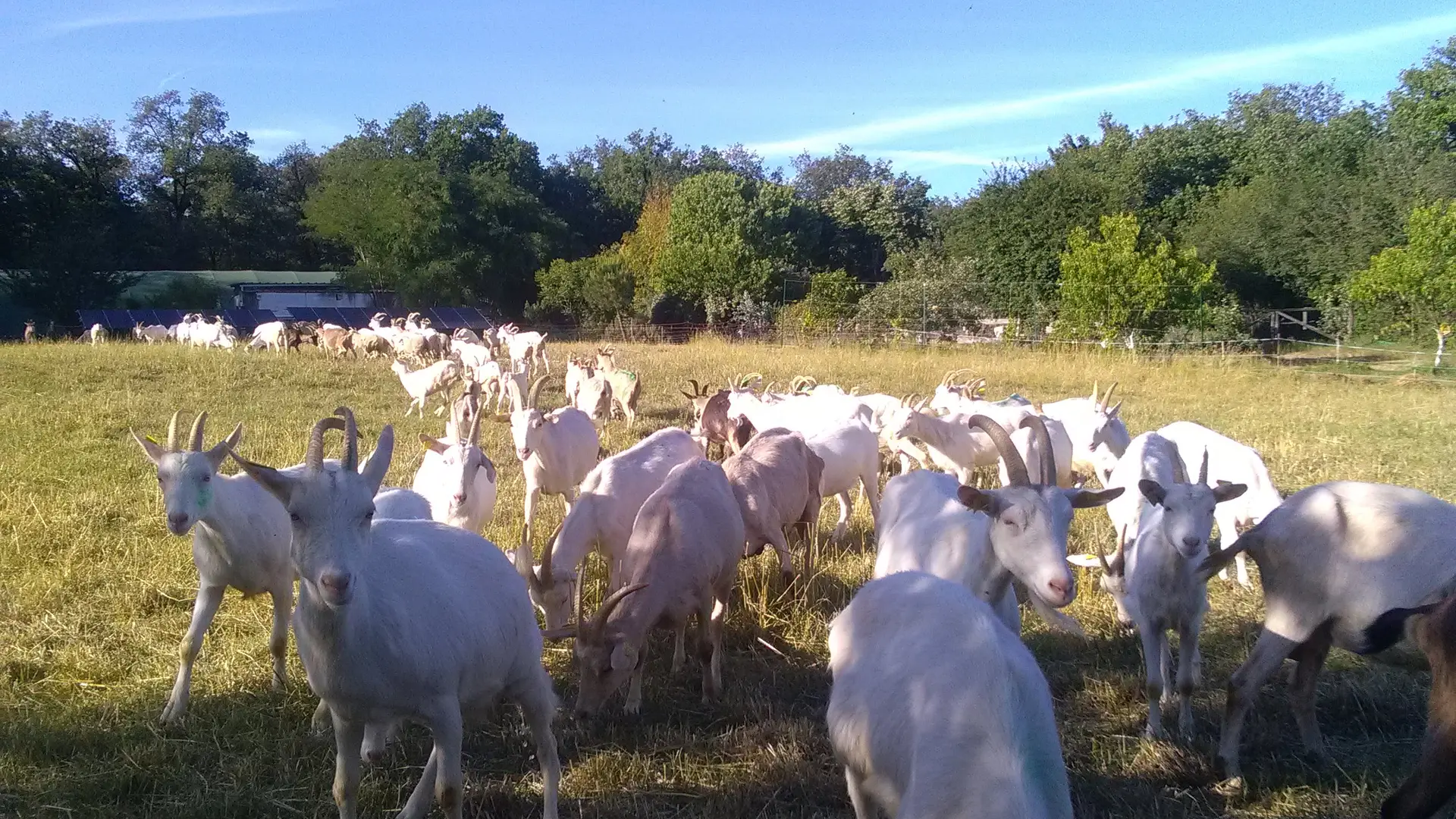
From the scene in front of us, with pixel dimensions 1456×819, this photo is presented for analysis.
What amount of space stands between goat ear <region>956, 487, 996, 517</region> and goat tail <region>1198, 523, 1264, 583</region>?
4.14 ft

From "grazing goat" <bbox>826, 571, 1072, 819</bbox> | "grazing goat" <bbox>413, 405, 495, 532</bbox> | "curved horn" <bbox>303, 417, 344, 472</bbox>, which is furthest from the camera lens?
"grazing goat" <bbox>413, 405, 495, 532</bbox>

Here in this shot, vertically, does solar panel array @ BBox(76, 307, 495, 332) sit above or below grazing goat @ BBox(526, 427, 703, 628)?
above

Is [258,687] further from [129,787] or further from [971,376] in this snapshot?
[971,376]

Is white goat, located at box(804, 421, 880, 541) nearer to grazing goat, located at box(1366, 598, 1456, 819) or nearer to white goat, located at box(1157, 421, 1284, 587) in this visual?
white goat, located at box(1157, 421, 1284, 587)

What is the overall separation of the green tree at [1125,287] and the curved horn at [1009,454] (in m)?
24.4

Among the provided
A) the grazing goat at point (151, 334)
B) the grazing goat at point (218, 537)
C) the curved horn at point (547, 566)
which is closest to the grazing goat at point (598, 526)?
the curved horn at point (547, 566)

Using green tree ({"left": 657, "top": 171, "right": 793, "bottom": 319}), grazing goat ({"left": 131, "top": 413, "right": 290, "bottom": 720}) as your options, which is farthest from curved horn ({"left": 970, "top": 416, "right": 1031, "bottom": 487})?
green tree ({"left": 657, "top": 171, "right": 793, "bottom": 319})

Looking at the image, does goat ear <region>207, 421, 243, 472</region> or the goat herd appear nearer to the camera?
the goat herd

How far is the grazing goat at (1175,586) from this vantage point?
477cm

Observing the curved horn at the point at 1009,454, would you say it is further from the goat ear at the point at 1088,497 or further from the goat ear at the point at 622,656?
the goat ear at the point at 622,656

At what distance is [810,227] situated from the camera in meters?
51.8

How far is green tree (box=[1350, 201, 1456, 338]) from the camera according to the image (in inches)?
963

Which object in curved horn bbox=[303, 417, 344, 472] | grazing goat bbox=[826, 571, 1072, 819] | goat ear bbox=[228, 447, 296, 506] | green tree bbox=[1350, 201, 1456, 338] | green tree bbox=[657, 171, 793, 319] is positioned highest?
green tree bbox=[657, 171, 793, 319]

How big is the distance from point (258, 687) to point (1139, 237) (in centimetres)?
3728
